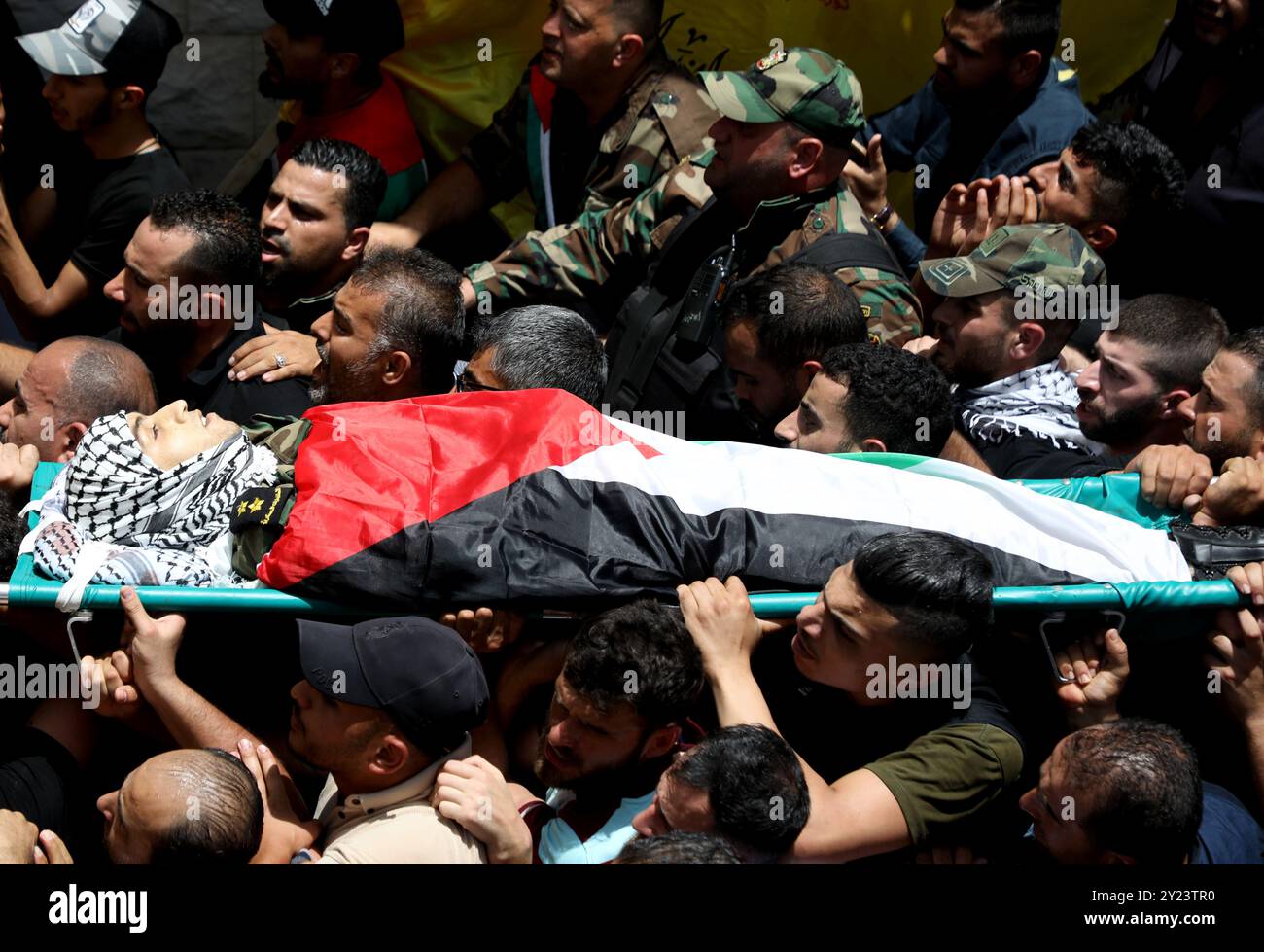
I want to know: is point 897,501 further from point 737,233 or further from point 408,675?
point 737,233

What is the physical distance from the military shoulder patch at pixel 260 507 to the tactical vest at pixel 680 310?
116 cm

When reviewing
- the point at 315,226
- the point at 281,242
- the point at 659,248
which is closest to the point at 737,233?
the point at 659,248

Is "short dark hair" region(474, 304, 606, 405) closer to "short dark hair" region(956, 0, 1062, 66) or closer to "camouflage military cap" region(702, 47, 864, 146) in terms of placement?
"camouflage military cap" region(702, 47, 864, 146)

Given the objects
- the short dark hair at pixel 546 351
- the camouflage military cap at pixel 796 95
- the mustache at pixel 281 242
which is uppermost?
the camouflage military cap at pixel 796 95

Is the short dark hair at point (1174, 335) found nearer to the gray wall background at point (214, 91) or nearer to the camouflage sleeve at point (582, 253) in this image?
the camouflage sleeve at point (582, 253)

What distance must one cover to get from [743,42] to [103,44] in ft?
7.11

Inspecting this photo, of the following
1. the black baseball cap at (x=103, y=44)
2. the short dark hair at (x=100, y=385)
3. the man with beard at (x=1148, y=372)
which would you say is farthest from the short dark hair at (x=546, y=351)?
the black baseball cap at (x=103, y=44)

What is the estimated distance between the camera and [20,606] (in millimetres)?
3051

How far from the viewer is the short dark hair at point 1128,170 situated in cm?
412

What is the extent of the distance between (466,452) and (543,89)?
207 centimetres

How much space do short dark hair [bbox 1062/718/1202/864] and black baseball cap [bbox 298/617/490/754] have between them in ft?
3.85

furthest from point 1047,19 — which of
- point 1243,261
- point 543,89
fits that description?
point 543,89

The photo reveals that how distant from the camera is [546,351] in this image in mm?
3820
